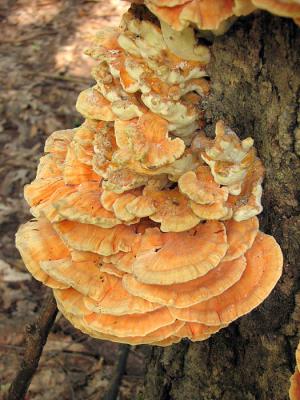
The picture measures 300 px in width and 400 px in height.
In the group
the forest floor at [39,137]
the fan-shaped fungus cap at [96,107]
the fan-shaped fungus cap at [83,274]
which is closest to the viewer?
the fan-shaped fungus cap at [96,107]

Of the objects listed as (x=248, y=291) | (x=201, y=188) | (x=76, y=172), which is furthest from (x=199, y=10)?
(x=248, y=291)

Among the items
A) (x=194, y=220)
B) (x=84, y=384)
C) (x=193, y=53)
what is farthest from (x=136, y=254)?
(x=84, y=384)

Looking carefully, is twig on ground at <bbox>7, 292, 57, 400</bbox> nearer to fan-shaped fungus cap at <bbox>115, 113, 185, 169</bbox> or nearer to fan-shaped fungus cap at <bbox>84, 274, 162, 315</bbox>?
fan-shaped fungus cap at <bbox>84, 274, 162, 315</bbox>

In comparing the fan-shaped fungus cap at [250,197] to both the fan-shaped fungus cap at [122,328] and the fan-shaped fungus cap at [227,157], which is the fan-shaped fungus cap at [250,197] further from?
the fan-shaped fungus cap at [122,328]

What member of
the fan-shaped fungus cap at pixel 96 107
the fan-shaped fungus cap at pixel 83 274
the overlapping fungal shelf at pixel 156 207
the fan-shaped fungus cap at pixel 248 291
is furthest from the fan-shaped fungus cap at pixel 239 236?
the fan-shaped fungus cap at pixel 96 107

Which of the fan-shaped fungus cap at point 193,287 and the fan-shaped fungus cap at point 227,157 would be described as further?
the fan-shaped fungus cap at point 193,287

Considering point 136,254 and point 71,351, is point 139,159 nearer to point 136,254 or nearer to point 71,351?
point 136,254
